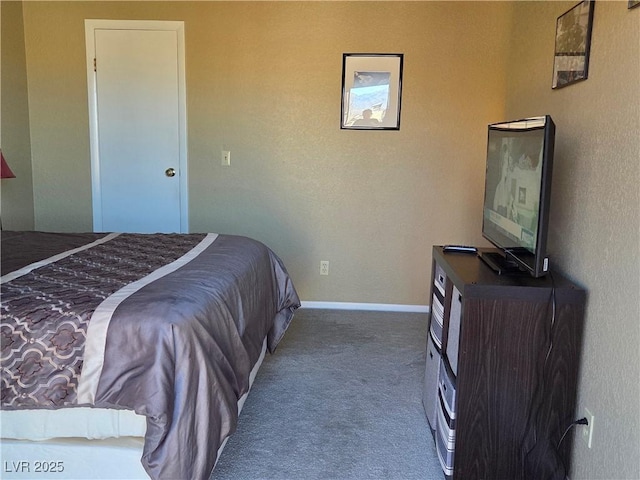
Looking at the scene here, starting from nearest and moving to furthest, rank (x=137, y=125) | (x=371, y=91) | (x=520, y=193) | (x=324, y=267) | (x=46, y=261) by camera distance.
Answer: (x=520, y=193) → (x=46, y=261) → (x=371, y=91) → (x=137, y=125) → (x=324, y=267)

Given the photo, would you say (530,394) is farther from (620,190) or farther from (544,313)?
(620,190)

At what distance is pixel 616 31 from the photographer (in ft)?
5.85

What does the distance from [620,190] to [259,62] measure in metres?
2.85

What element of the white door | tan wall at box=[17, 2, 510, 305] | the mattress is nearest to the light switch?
tan wall at box=[17, 2, 510, 305]

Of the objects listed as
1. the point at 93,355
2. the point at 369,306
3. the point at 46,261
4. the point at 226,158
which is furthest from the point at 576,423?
the point at 226,158

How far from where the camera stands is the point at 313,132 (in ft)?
12.9

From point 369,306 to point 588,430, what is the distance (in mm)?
2358

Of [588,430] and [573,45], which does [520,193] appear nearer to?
[573,45]

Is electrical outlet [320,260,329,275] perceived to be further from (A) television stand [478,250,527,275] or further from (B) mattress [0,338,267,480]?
(B) mattress [0,338,267,480]

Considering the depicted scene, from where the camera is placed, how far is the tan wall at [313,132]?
149 inches

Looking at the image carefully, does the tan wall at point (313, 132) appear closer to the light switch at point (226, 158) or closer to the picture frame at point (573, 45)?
the light switch at point (226, 158)

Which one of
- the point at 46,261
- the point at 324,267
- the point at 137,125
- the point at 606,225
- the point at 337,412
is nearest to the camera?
the point at 606,225

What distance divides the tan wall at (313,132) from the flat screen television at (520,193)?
4.33ft

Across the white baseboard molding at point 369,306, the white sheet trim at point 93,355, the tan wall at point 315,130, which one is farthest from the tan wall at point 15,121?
the white sheet trim at point 93,355
